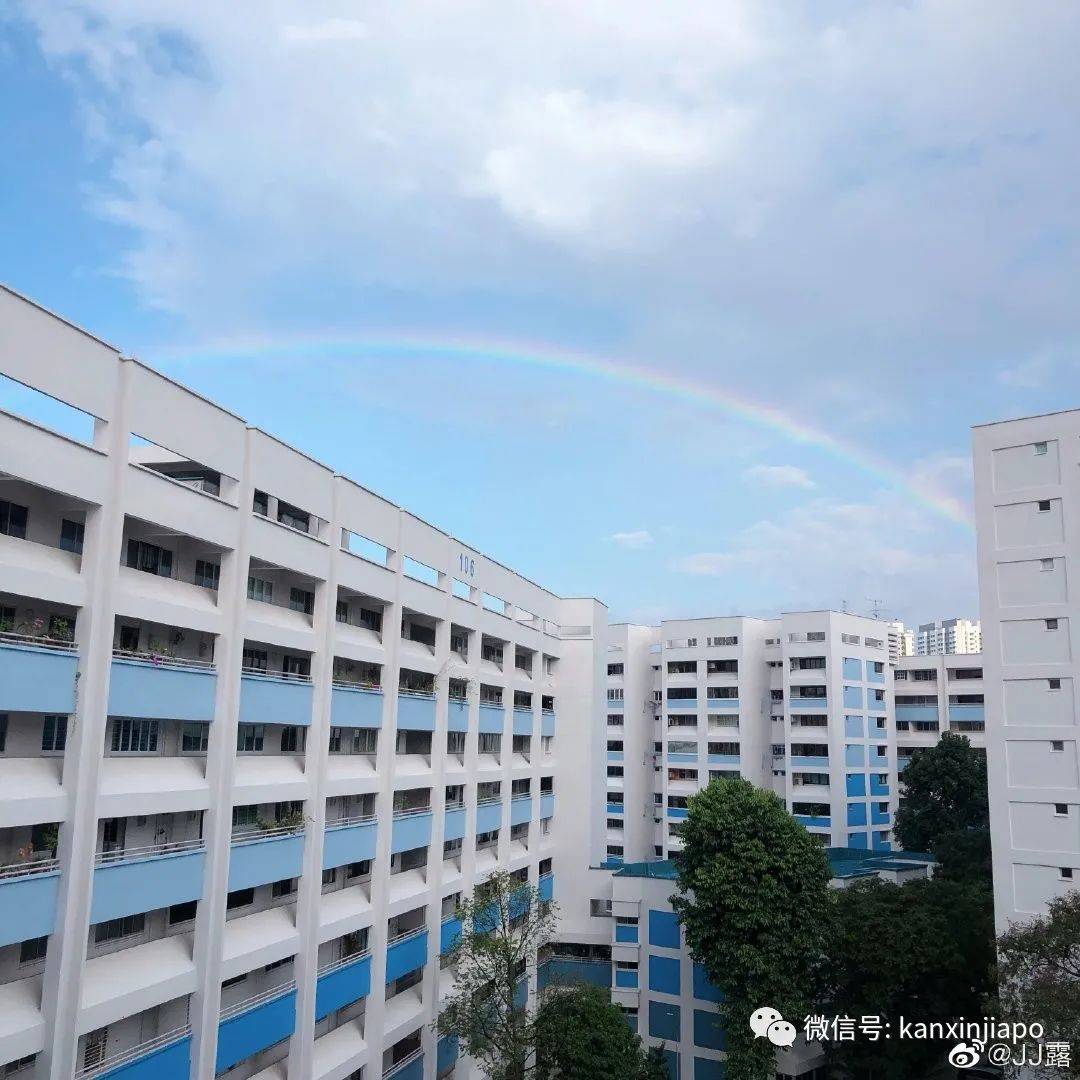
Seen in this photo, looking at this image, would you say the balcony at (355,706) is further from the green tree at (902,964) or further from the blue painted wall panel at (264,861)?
the green tree at (902,964)

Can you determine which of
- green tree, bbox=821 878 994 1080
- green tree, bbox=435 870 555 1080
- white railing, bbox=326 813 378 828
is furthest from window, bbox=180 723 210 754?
green tree, bbox=821 878 994 1080

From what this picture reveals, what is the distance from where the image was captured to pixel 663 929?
30.6 meters

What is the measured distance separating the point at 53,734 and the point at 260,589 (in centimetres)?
599

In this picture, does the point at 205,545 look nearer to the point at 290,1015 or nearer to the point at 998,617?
the point at 290,1015

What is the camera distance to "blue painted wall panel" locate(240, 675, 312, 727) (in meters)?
17.2

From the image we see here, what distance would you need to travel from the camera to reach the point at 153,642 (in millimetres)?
16172

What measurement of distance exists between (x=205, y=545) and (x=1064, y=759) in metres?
20.8

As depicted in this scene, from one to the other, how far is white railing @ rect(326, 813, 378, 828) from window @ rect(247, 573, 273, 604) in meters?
5.25

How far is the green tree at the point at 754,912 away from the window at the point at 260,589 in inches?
555

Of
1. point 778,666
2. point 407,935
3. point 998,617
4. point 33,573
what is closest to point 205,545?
point 33,573

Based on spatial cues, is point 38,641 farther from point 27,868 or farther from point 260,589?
point 260,589

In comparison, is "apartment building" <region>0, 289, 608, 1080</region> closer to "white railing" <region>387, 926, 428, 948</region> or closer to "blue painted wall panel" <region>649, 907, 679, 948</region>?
"white railing" <region>387, 926, 428, 948</region>

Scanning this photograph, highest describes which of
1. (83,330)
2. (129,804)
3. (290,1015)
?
(83,330)

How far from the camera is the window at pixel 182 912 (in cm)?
1641
